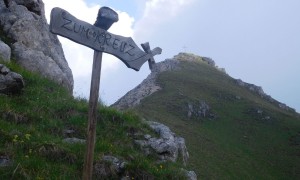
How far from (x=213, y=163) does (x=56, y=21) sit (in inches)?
1571

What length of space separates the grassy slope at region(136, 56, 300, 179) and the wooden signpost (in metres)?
31.3

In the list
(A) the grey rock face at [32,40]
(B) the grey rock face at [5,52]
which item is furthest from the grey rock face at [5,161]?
(A) the grey rock face at [32,40]

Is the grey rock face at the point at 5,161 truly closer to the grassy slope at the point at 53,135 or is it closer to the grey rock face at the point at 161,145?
the grassy slope at the point at 53,135

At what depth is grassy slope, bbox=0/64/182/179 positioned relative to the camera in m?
8.25

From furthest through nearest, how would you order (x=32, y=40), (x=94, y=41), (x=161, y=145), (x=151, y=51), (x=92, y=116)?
(x=32, y=40) < (x=161, y=145) < (x=151, y=51) < (x=94, y=41) < (x=92, y=116)

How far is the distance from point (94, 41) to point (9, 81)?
509cm

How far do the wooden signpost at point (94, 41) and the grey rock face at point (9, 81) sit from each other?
16.1ft

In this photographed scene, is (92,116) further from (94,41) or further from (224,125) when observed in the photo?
(224,125)

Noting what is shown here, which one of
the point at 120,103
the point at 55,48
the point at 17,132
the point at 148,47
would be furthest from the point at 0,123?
the point at 120,103

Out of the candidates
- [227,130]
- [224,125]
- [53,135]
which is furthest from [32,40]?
[224,125]

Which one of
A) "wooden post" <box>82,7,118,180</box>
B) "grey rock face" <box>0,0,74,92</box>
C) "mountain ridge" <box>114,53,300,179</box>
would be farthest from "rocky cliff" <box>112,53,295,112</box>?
"wooden post" <box>82,7,118,180</box>

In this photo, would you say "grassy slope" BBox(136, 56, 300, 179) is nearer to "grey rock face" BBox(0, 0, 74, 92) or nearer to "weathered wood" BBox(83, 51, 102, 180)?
"grey rock face" BBox(0, 0, 74, 92)

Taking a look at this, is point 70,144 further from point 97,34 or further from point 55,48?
point 55,48

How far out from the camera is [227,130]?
58.3 metres
